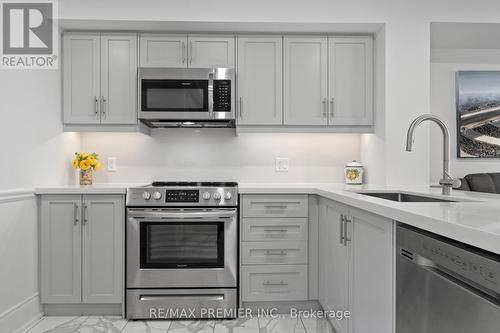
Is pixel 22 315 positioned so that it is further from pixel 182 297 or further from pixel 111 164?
pixel 111 164

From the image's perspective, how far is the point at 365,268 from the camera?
169 centimetres

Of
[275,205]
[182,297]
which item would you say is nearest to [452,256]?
[275,205]

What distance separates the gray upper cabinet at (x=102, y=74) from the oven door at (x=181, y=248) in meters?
0.89

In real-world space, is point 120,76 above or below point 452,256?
above

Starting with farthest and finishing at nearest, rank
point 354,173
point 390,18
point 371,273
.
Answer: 1. point 354,173
2. point 390,18
3. point 371,273

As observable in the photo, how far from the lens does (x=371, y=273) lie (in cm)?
160

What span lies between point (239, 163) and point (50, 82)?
1650 millimetres

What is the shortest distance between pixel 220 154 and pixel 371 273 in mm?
2021

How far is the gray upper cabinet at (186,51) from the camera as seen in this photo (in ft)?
9.75

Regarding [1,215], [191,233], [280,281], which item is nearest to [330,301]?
[280,281]

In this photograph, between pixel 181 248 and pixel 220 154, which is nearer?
pixel 181 248

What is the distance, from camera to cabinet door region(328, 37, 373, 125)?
9.95 feet

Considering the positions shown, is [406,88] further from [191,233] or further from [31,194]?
[31,194]

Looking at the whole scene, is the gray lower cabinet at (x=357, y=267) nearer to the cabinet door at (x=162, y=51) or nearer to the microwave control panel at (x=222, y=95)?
the microwave control panel at (x=222, y=95)
